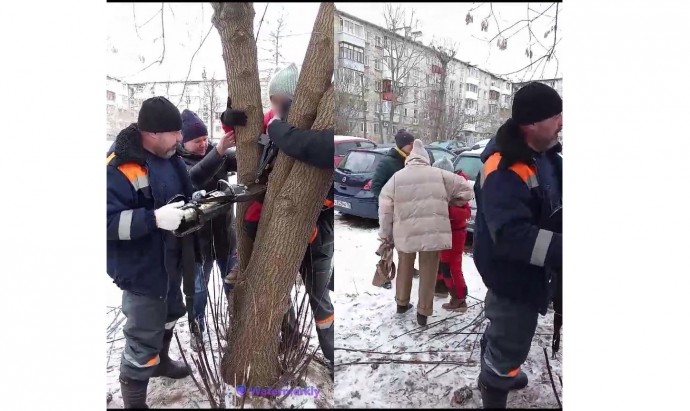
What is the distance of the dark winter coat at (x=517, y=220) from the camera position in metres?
1.15

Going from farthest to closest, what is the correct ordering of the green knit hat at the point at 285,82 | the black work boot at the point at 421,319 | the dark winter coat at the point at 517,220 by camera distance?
the black work boot at the point at 421,319 → the green knit hat at the point at 285,82 → the dark winter coat at the point at 517,220

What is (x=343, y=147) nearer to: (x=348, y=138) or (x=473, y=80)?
(x=348, y=138)

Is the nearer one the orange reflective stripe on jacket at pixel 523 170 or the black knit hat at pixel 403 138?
the orange reflective stripe on jacket at pixel 523 170

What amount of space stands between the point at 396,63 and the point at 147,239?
3.01ft

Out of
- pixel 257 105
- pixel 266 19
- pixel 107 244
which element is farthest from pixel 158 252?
pixel 266 19

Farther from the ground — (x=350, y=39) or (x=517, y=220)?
(x=350, y=39)

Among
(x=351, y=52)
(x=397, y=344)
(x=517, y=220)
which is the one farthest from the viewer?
(x=397, y=344)

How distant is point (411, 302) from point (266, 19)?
987 mm

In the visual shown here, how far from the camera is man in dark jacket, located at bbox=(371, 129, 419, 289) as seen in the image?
1.27 m

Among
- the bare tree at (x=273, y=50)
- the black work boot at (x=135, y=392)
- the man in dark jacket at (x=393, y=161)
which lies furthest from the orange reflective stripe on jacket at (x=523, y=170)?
the black work boot at (x=135, y=392)

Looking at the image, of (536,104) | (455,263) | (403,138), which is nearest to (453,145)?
(403,138)

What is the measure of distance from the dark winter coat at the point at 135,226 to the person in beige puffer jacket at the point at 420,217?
0.69 meters

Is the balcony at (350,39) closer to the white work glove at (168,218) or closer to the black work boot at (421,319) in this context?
the white work glove at (168,218)

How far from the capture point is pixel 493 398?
1242 millimetres
